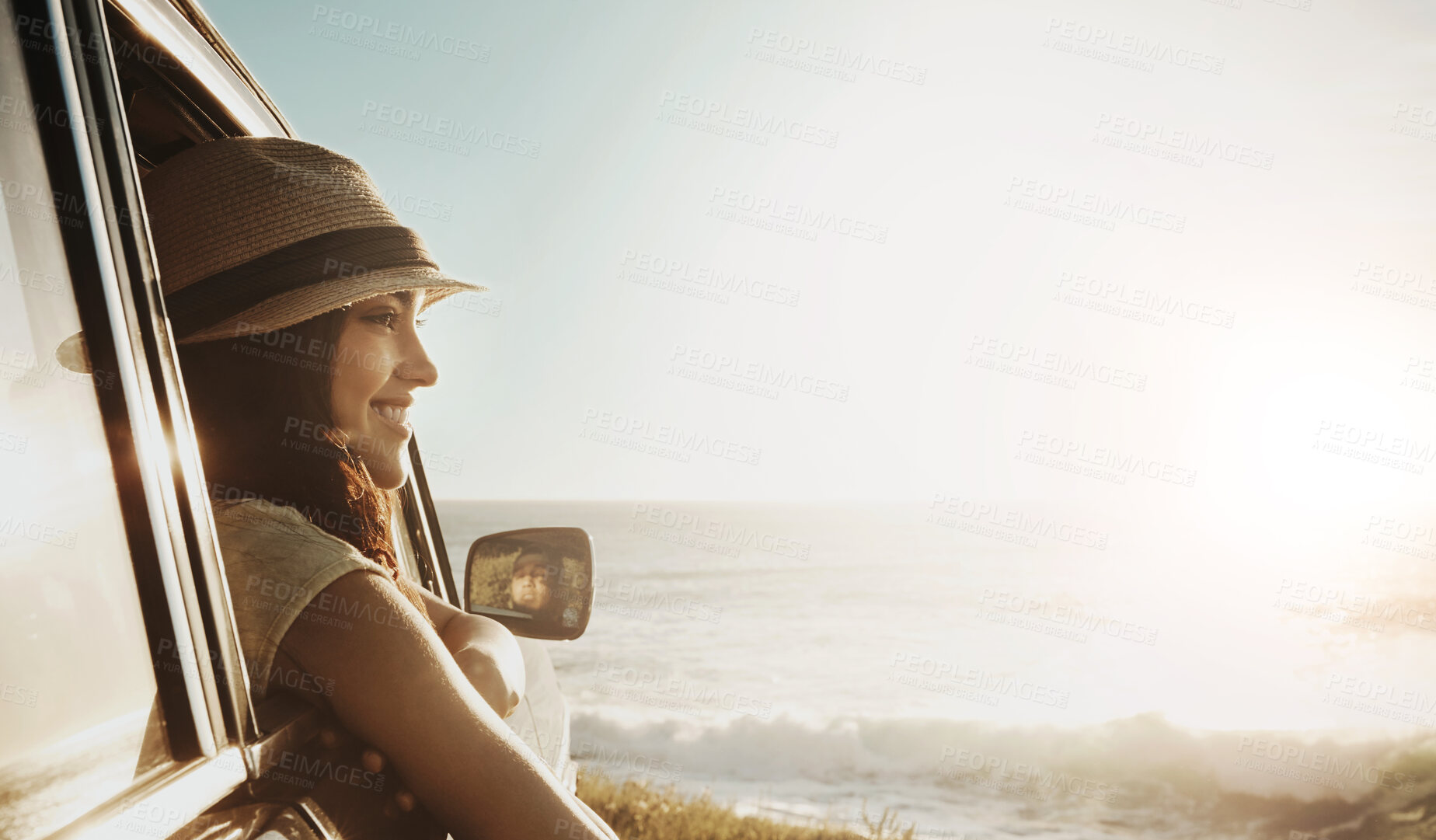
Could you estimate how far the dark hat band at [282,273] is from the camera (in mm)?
1348

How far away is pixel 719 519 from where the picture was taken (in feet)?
389

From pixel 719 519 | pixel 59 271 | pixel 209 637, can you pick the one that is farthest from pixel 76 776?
pixel 719 519

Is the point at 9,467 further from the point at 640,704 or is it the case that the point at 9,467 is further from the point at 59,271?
the point at 640,704

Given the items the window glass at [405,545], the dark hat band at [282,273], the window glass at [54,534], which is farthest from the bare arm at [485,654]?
the dark hat band at [282,273]

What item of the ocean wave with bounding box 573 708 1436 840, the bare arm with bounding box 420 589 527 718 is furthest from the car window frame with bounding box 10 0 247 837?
the ocean wave with bounding box 573 708 1436 840

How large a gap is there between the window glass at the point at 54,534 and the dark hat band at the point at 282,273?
552mm

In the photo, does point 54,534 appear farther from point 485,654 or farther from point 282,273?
point 485,654

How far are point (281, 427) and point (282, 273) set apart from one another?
0.85ft

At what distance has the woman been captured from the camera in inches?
40.5

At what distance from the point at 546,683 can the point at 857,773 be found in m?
20.5

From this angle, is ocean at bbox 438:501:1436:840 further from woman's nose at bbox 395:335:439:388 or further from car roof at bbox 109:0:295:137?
car roof at bbox 109:0:295:137

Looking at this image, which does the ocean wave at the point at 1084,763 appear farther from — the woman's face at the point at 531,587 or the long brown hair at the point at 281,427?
the long brown hair at the point at 281,427

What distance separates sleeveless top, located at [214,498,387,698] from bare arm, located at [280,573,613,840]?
0.02m

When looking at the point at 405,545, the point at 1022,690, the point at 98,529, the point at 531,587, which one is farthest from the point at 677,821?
the point at 1022,690
